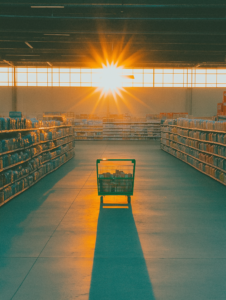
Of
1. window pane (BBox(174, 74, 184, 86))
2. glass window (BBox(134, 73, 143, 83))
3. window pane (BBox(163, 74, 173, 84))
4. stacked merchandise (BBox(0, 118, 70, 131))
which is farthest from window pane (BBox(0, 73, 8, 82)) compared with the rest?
stacked merchandise (BBox(0, 118, 70, 131))

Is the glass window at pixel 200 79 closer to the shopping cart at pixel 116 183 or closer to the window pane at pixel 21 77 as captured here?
the window pane at pixel 21 77

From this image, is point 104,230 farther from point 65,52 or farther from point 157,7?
point 65,52

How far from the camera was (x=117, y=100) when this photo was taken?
1118 inches

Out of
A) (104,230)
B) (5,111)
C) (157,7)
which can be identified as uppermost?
(157,7)

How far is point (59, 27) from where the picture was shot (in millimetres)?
10641

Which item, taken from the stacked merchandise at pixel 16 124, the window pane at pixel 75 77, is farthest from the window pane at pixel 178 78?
the stacked merchandise at pixel 16 124

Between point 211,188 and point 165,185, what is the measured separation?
3.91 ft

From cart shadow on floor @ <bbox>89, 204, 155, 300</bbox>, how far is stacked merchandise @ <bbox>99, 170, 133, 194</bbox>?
1.00 m

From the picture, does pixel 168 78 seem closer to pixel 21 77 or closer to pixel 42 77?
pixel 42 77

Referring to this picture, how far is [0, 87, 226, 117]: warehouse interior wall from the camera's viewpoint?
27969 millimetres

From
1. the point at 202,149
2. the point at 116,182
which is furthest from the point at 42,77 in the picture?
the point at 116,182

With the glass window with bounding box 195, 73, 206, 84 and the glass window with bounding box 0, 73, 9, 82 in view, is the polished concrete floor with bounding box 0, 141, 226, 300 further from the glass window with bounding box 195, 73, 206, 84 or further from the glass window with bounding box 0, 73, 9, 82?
the glass window with bounding box 0, 73, 9, 82

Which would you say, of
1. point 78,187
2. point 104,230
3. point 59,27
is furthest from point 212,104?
point 104,230

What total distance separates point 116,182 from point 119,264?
2886mm
